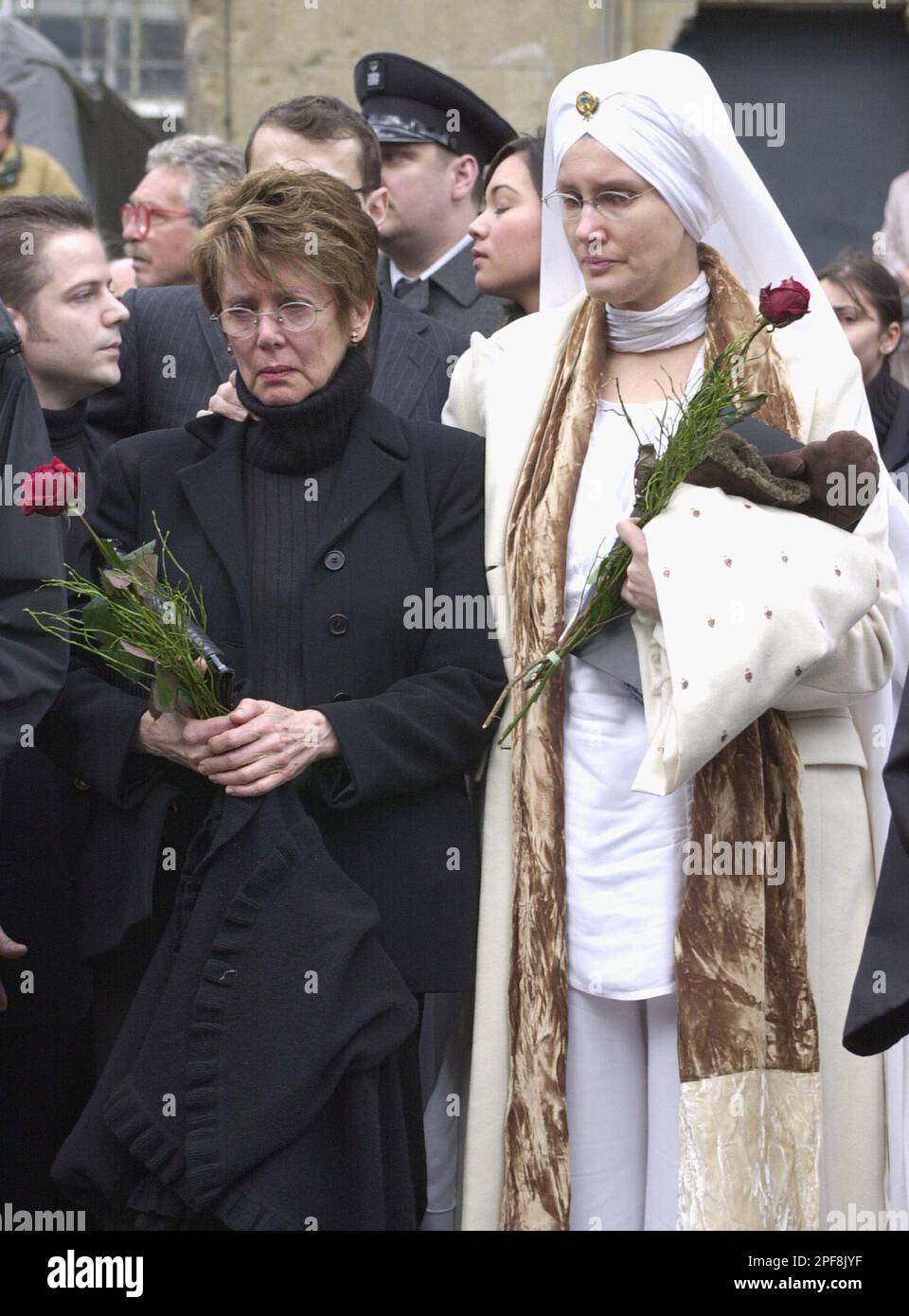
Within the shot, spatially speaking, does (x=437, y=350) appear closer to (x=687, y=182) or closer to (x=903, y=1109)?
(x=687, y=182)

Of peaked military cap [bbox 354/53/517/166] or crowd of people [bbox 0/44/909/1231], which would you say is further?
peaked military cap [bbox 354/53/517/166]

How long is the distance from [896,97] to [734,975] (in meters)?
5.61

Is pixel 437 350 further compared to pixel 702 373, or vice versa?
pixel 437 350

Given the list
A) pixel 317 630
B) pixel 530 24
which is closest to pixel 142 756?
pixel 317 630

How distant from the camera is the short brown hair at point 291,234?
3.68 m

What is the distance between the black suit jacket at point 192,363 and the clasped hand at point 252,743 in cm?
97

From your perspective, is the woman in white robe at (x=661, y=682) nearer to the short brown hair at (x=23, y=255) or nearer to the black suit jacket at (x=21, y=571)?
the black suit jacket at (x=21, y=571)

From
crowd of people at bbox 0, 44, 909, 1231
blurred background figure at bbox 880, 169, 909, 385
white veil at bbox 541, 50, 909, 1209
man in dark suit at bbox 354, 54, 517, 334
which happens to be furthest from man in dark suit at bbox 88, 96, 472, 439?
blurred background figure at bbox 880, 169, 909, 385

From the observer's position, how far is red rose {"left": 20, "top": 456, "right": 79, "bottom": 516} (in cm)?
337

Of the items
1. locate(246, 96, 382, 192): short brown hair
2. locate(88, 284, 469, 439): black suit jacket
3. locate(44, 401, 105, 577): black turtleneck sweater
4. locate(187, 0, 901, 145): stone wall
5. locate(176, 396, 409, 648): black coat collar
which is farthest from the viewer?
locate(187, 0, 901, 145): stone wall

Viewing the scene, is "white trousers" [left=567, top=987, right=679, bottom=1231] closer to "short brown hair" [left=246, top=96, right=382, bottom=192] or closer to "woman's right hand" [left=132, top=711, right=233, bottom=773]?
"woman's right hand" [left=132, top=711, right=233, bottom=773]

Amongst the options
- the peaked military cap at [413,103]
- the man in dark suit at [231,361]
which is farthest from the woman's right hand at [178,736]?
the peaked military cap at [413,103]

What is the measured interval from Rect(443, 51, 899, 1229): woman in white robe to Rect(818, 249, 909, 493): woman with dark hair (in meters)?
1.87
